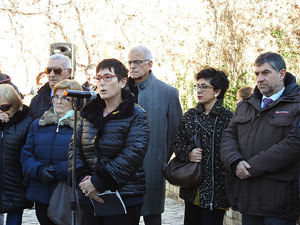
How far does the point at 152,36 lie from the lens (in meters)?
18.2

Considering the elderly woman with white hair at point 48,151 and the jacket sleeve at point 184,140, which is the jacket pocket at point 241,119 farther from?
the elderly woman with white hair at point 48,151

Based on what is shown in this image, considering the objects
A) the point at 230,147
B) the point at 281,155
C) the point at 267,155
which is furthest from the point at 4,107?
the point at 281,155

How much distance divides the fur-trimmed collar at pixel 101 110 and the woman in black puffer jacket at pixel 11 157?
3.82ft

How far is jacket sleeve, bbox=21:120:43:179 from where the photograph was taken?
18.4 feet

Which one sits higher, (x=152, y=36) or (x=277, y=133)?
(x=152, y=36)

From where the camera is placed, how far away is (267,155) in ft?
16.8

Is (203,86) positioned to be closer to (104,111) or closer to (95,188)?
(104,111)

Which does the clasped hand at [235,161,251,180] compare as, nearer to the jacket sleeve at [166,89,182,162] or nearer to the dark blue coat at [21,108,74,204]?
the jacket sleeve at [166,89,182,162]

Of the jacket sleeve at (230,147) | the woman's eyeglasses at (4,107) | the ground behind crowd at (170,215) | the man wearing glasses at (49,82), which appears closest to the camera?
the jacket sleeve at (230,147)

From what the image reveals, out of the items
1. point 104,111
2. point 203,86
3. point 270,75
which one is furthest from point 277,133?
point 104,111

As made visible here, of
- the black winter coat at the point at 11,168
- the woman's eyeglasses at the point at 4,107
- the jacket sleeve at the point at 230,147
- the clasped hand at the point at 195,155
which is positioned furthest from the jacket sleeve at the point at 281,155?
the woman's eyeglasses at the point at 4,107

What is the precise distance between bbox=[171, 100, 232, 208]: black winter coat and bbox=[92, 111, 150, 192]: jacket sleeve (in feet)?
3.11

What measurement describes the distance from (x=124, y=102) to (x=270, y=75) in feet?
4.44

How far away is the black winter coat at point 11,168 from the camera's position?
5.98 m
